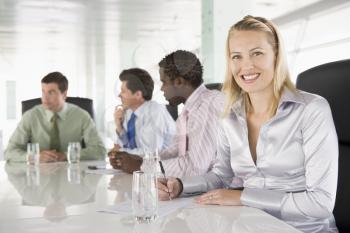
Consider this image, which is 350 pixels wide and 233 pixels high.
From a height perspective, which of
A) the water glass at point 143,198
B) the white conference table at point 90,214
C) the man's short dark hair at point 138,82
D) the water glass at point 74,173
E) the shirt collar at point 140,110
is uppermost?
the man's short dark hair at point 138,82

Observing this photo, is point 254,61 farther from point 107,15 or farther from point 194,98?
point 107,15

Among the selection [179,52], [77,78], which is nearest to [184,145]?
[179,52]

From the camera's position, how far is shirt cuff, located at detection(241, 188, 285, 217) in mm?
1214

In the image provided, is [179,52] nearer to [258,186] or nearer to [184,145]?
[184,145]

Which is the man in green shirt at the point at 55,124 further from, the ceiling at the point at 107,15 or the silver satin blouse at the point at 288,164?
the ceiling at the point at 107,15

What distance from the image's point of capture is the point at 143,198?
108 centimetres

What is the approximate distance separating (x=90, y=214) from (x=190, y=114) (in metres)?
0.85

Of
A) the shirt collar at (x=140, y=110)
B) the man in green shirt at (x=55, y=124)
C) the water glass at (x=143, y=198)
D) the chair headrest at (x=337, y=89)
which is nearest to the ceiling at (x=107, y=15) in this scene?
the shirt collar at (x=140, y=110)

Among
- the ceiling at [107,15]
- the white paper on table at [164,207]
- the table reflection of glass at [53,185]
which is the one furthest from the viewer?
the ceiling at [107,15]

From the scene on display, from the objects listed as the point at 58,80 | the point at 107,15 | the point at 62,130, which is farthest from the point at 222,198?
the point at 107,15

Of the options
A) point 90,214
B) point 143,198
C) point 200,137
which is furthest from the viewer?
point 200,137

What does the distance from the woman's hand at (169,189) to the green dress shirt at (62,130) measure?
4.30ft

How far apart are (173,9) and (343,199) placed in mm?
6794

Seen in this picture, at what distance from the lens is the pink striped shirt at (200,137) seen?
1771 millimetres
